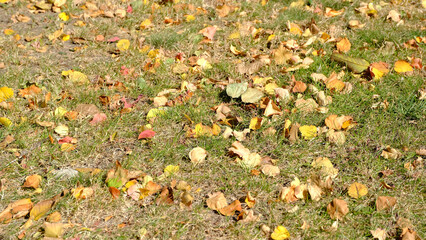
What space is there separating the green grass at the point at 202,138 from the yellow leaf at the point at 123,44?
5 cm

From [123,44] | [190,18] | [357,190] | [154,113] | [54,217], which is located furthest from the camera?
[190,18]

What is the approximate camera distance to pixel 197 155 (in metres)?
2.50

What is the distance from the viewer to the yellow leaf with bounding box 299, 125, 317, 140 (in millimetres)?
2629

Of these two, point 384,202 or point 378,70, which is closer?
point 384,202

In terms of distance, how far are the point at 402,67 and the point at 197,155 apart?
5.89ft

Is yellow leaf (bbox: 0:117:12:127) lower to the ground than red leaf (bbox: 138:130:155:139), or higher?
higher

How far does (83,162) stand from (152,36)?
62.0 inches

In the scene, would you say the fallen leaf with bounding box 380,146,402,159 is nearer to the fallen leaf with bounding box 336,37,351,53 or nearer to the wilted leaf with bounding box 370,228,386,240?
the wilted leaf with bounding box 370,228,386,240

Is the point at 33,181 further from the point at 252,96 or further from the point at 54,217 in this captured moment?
the point at 252,96

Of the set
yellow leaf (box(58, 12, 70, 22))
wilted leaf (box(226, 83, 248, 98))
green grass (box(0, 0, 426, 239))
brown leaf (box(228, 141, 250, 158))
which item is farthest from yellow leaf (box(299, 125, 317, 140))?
yellow leaf (box(58, 12, 70, 22))

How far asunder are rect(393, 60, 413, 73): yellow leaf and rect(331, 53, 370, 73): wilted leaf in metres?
0.22

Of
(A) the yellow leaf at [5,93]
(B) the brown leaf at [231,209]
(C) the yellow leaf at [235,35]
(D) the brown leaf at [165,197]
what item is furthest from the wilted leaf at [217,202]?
(C) the yellow leaf at [235,35]

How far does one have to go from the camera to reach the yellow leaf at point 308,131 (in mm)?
2629

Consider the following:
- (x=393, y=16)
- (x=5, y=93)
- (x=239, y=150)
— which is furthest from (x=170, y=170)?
(x=393, y=16)
